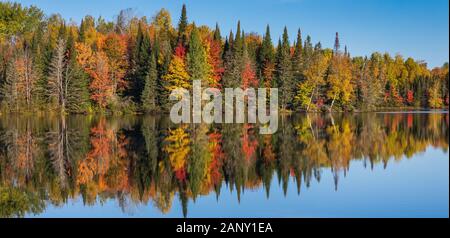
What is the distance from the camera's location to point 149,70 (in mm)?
58250

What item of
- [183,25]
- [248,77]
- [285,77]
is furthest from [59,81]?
[285,77]

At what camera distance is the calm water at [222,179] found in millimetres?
10564

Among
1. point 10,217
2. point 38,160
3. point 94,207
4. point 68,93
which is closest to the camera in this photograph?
point 10,217

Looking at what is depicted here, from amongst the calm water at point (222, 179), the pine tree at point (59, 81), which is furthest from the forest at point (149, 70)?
the calm water at point (222, 179)

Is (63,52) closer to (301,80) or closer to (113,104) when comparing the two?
(113,104)

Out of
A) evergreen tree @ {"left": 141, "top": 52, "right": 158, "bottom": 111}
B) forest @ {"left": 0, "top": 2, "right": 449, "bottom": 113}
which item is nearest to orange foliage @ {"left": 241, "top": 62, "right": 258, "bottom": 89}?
forest @ {"left": 0, "top": 2, "right": 449, "bottom": 113}

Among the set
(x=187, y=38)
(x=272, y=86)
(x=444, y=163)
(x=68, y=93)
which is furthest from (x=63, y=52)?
(x=444, y=163)

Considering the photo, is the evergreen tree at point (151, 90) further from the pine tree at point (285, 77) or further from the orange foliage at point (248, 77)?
the pine tree at point (285, 77)

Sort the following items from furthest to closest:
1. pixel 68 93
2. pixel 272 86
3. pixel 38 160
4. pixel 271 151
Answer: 1. pixel 272 86
2. pixel 68 93
3. pixel 271 151
4. pixel 38 160

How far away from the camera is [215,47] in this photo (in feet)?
213

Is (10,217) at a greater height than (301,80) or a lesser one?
lesser

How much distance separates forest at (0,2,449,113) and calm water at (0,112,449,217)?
35.0 metres

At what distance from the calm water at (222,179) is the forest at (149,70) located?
34975mm

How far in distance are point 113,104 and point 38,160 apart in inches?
1599
